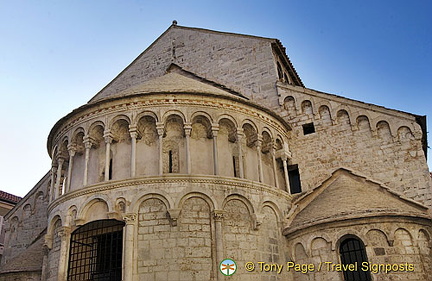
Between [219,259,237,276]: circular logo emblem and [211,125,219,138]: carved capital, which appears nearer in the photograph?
[219,259,237,276]: circular logo emblem

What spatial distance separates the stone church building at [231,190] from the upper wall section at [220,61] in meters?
1.46

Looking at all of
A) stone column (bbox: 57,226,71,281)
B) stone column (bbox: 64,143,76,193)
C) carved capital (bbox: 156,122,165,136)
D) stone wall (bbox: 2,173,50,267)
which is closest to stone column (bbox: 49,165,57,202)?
stone column (bbox: 64,143,76,193)

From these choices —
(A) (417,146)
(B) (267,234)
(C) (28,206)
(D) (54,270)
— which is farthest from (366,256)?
(C) (28,206)

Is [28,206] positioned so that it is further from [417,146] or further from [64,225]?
[417,146]

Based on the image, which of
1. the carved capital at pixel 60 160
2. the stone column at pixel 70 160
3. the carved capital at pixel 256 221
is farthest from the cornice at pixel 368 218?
the carved capital at pixel 60 160

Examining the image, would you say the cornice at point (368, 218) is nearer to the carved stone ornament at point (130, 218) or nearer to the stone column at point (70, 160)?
the carved stone ornament at point (130, 218)

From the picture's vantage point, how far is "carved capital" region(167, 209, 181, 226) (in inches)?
427

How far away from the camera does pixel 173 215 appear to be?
10883 millimetres

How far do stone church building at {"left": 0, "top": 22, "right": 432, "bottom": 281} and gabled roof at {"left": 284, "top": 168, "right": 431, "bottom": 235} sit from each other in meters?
0.04

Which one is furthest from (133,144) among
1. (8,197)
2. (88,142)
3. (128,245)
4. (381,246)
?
(8,197)

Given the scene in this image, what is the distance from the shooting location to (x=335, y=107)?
14.7m

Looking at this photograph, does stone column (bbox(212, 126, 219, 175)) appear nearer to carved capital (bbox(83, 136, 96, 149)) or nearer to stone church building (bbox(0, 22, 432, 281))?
stone church building (bbox(0, 22, 432, 281))

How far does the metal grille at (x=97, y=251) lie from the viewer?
38.1ft

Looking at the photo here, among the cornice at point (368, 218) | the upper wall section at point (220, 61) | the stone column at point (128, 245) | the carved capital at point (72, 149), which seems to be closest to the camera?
the stone column at point (128, 245)
